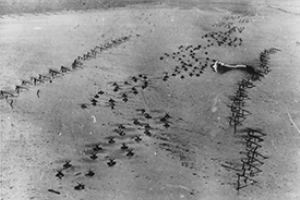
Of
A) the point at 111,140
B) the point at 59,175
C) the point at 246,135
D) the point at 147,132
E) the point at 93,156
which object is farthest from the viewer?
the point at 246,135

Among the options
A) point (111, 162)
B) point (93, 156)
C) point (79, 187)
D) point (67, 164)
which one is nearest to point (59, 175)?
point (67, 164)

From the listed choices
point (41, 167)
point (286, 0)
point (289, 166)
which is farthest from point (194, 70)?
point (286, 0)

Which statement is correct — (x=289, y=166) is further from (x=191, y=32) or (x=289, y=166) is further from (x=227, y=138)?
(x=191, y=32)

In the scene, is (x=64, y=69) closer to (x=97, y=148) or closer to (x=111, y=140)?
A: (x=111, y=140)

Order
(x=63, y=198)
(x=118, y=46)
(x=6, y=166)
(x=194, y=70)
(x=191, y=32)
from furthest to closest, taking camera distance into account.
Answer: (x=191, y=32)
(x=118, y=46)
(x=194, y=70)
(x=6, y=166)
(x=63, y=198)

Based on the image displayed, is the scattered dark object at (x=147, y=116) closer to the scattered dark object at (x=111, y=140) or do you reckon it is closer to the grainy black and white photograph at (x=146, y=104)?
the grainy black and white photograph at (x=146, y=104)

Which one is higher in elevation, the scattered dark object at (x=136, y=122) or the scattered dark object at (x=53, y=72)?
the scattered dark object at (x=53, y=72)

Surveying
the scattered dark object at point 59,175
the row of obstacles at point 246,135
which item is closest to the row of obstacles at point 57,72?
the scattered dark object at point 59,175

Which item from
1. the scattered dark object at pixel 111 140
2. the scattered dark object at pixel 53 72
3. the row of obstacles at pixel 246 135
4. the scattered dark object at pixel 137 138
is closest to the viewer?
the row of obstacles at pixel 246 135
